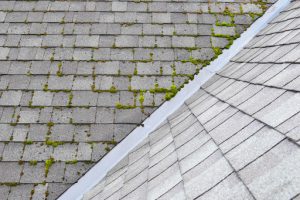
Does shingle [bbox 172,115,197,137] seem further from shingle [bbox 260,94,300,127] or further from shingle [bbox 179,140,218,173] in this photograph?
shingle [bbox 260,94,300,127]

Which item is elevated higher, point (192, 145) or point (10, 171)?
point (192, 145)

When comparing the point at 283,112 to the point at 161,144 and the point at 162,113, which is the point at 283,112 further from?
the point at 162,113

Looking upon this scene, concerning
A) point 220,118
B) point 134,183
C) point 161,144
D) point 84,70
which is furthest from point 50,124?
point 220,118

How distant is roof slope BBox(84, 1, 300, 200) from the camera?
7.46ft

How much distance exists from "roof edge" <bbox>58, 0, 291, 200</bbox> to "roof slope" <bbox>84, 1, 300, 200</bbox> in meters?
0.16

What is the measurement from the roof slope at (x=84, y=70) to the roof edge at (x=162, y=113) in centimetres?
11

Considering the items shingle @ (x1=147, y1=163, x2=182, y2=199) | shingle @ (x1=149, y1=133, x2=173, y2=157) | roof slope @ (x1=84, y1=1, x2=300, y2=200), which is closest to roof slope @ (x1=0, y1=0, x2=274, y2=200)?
roof slope @ (x1=84, y1=1, x2=300, y2=200)

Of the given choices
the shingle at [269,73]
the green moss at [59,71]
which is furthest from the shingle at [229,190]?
the green moss at [59,71]

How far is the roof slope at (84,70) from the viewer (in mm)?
5148

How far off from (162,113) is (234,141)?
8.81 ft

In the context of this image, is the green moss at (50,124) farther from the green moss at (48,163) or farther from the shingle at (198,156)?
the shingle at (198,156)

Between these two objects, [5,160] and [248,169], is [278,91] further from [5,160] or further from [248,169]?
[5,160]

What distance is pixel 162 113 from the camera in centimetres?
556

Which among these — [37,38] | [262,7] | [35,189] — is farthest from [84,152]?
[262,7]
